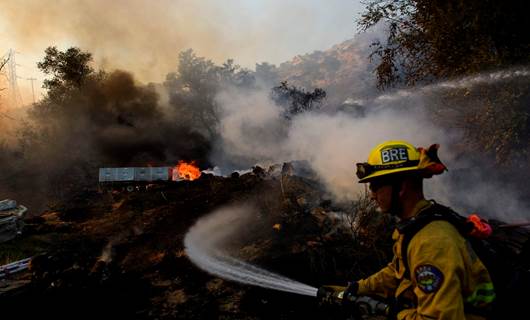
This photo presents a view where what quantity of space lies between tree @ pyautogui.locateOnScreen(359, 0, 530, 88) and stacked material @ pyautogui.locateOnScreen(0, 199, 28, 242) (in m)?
14.1

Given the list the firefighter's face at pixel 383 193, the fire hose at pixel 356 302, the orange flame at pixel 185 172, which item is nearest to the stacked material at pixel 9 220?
the orange flame at pixel 185 172

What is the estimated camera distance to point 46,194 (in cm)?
2905

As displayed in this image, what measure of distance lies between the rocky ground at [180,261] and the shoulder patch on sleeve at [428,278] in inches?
169

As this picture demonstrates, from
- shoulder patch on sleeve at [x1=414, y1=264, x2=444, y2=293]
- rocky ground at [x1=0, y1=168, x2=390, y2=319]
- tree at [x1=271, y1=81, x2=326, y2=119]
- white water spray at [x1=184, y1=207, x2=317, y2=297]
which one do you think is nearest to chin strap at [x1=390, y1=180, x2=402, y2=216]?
shoulder patch on sleeve at [x1=414, y1=264, x2=444, y2=293]

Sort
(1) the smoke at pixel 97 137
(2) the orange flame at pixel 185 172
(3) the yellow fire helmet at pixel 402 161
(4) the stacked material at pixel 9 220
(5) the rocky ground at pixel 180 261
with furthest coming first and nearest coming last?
(1) the smoke at pixel 97 137 → (2) the orange flame at pixel 185 172 → (4) the stacked material at pixel 9 220 → (5) the rocky ground at pixel 180 261 → (3) the yellow fire helmet at pixel 402 161

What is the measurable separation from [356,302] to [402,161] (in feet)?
4.00

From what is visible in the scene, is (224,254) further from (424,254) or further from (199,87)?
(199,87)

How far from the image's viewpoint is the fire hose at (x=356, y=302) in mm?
2635

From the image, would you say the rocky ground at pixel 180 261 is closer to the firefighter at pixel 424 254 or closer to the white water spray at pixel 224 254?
the white water spray at pixel 224 254

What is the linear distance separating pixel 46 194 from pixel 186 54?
79.9ft

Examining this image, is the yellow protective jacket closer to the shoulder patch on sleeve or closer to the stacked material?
the shoulder patch on sleeve

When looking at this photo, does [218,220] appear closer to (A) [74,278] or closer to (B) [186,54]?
(A) [74,278]

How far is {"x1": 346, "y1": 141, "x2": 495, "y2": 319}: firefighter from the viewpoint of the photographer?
189cm

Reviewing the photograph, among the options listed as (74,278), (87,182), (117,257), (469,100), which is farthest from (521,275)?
(87,182)
